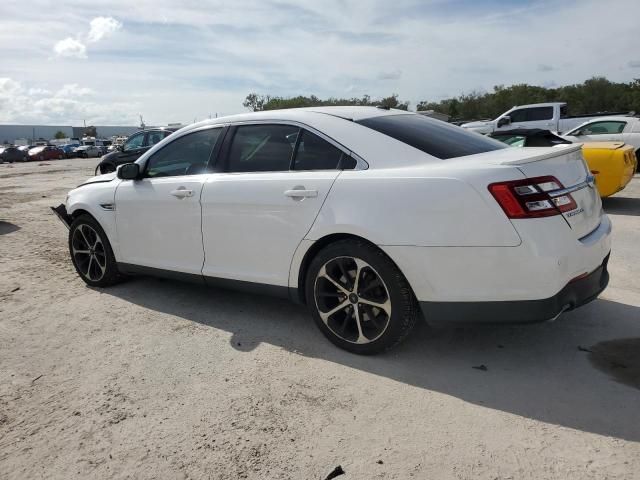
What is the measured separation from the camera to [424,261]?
10.0ft

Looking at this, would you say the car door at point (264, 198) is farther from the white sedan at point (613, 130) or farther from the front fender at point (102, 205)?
the white sedan at point (613, 130)

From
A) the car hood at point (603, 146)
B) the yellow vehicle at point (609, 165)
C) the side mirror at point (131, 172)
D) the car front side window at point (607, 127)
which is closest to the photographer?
the side mirror at point (131, 172)

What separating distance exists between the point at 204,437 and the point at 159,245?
86.6 inches

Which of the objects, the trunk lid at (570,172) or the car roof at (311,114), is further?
the car roof at (311,114)

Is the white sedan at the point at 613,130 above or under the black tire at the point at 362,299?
above

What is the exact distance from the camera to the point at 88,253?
525 centimetres

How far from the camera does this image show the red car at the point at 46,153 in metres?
46.2

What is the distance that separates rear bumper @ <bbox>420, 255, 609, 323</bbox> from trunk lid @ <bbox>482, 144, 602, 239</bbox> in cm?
31

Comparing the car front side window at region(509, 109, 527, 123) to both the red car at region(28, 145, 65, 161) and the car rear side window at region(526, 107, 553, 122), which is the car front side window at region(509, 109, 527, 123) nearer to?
the car rear side window at region(526, 107, 553, 122)

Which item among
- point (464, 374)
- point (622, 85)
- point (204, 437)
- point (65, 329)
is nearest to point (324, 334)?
point (464, 374)

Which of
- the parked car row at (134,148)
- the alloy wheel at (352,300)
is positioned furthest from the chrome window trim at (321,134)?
the parked car row at (134,148)

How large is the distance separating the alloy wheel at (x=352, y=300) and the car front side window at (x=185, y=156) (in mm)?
1488

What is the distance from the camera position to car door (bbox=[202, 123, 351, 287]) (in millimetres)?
3551

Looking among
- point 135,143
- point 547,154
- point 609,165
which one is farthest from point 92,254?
point 135,143
